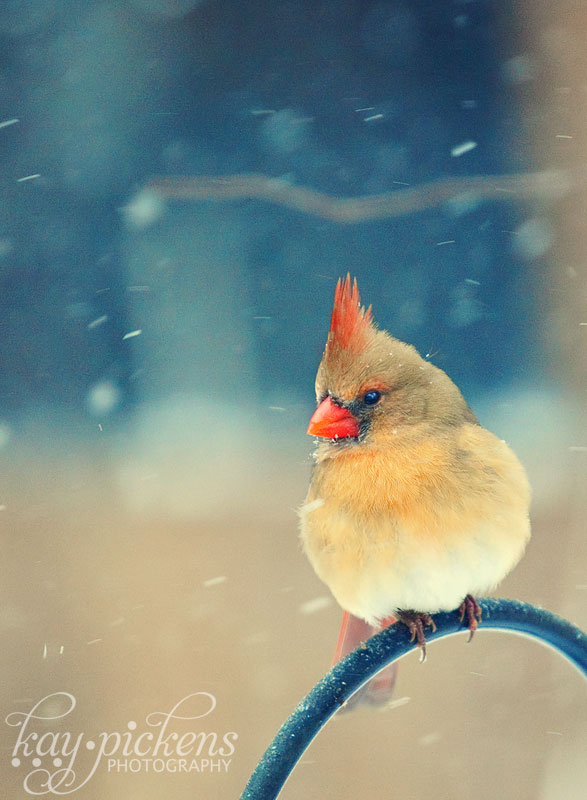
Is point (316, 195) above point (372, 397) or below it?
below

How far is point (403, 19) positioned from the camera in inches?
73.7

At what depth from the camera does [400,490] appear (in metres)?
0.78

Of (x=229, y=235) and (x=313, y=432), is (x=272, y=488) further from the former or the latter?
(x=313, y=432)

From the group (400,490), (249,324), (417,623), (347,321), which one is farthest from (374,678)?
(249,324)

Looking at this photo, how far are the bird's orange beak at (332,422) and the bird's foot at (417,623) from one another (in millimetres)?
192

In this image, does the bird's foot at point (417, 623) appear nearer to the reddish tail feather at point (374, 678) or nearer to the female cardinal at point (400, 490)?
the female cardinal at point (400, 490)

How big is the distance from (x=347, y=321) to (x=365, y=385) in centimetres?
7

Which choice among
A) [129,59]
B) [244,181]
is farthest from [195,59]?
[244,181]

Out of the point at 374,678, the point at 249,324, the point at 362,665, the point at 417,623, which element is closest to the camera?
the point at 362,665

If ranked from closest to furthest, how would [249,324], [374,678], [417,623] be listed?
[417,623]
[374,678]
[249,324]

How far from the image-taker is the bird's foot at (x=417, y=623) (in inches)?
30.3

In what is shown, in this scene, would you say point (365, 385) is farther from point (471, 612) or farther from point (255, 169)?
point (255, 169)

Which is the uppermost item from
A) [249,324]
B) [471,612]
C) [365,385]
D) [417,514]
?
[365,385]

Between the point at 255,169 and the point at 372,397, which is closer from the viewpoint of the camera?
the point at 372,397
